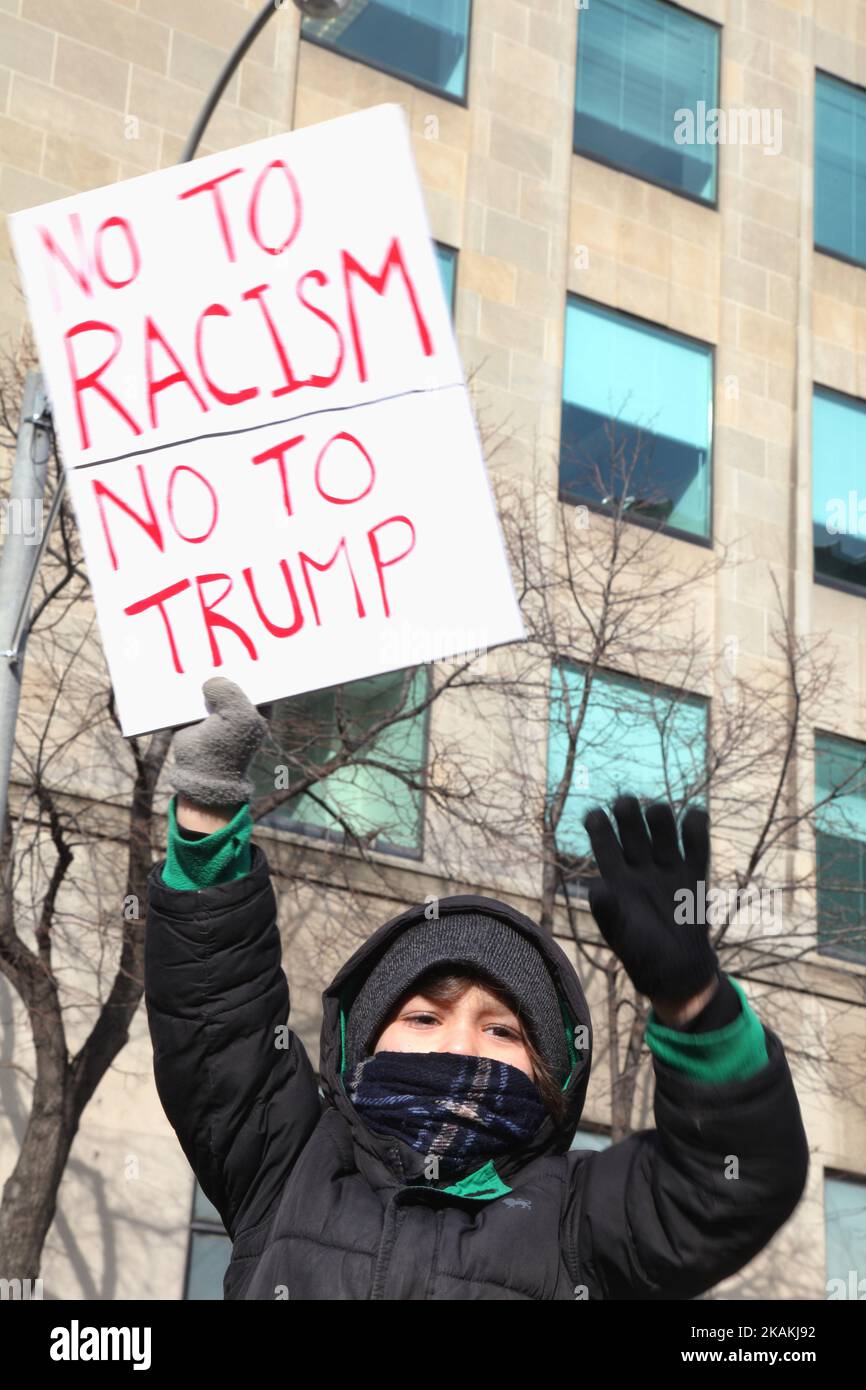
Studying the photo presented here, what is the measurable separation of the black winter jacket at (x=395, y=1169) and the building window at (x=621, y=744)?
10361mm

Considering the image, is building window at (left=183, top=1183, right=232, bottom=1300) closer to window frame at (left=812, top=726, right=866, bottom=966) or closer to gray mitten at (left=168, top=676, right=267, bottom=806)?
window frame at (left=812, top=726, right=866, bottom=966)

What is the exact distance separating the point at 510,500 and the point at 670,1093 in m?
12.4

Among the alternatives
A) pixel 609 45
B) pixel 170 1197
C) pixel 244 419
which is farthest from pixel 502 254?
pixel 244 419

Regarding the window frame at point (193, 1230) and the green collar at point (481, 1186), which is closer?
the green collar at point (481, 1186)

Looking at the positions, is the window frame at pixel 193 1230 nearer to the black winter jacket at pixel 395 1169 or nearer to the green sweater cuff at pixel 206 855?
the black winter jacket at pixel 395 1169

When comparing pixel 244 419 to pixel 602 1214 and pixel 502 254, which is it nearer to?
pixel 602 1214

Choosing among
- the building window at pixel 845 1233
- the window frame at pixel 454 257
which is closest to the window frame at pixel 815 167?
the window frame at pixel 454 257

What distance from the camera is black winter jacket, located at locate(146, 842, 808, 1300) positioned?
2.46 metres

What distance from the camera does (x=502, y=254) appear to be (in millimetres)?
16750

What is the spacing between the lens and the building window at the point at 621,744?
13617 mm

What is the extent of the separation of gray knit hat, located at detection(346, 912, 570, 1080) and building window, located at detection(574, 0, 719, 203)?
15.8 m

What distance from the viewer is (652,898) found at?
7.49ft

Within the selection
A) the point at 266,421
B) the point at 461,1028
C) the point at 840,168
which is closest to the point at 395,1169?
the point at 461,1028

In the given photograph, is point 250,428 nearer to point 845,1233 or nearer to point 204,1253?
point 204,1253
